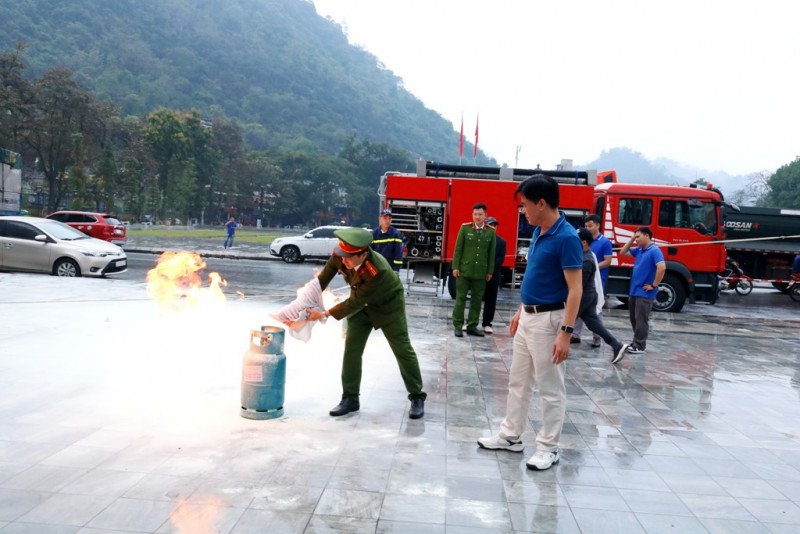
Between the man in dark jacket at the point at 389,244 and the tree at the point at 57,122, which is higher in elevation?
the tree at the point at 57,122

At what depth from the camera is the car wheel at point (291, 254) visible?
23.8 metres

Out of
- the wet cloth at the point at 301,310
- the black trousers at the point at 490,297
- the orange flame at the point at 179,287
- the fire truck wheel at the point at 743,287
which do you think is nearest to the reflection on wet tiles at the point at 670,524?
the wet cloth at the point at 301,310

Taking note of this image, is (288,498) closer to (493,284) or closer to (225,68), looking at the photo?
(493,284)

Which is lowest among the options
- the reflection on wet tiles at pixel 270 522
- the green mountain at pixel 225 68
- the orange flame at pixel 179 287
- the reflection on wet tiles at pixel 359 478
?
the reflection on wet tiles at pixel 270 522

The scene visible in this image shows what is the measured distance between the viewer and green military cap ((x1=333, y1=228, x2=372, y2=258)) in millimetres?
4746

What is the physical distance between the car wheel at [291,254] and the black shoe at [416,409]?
62.1 ft

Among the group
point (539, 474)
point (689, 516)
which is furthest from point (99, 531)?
point (689, 516)

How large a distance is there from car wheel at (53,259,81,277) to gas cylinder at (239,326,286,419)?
36.8 ft

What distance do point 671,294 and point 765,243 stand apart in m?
7.78

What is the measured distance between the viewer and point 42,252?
46.4 feet

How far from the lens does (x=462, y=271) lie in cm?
890

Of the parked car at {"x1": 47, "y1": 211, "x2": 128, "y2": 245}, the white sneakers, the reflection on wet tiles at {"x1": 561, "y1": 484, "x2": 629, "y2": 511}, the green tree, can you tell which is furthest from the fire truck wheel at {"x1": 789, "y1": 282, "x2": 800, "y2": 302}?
the green tree

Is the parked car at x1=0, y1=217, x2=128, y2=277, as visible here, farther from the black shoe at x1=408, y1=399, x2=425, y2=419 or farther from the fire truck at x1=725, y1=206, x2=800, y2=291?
the fire truck at x1=725, y1=206, x2=800, y2=291

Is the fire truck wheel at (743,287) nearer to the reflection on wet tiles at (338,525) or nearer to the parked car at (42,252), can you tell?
the parked car at (42,252)
